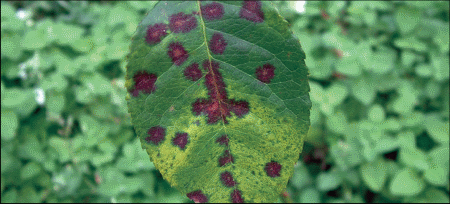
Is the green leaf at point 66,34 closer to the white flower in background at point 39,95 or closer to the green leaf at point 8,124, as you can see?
the white flower in background at point 39,95

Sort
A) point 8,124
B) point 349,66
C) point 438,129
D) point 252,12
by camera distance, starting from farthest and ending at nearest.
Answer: point 349,66, point 438,129, point 8,124, point 252,12

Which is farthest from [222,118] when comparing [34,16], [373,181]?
[34,16]

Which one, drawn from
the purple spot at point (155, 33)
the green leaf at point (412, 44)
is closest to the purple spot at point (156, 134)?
the purple spot at point (155, 33)

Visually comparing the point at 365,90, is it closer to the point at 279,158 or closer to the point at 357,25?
the point at 357,25

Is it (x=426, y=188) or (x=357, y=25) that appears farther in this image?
(x=357, y=25)

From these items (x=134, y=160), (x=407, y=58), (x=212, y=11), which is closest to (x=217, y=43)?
(x=212, y=11)

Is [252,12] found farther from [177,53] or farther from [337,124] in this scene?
[337,124]
